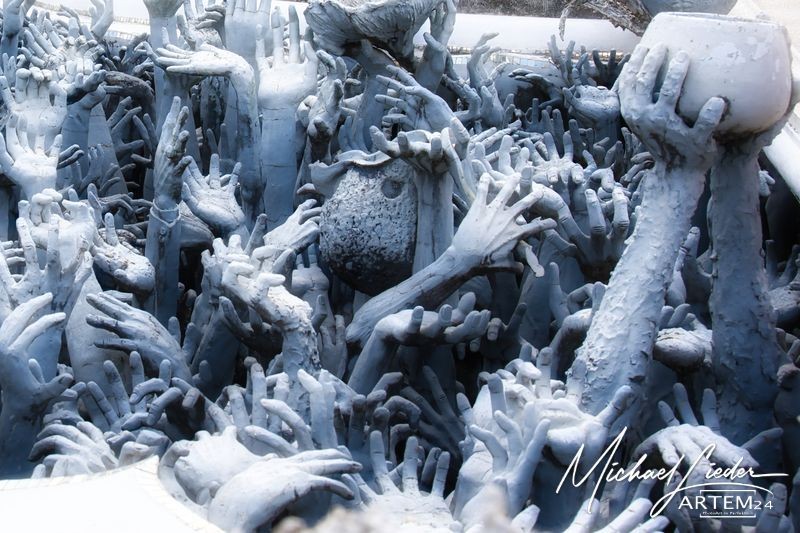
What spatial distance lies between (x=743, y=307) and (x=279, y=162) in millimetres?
1415

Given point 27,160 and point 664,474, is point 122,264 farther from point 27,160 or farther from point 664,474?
point 664,474

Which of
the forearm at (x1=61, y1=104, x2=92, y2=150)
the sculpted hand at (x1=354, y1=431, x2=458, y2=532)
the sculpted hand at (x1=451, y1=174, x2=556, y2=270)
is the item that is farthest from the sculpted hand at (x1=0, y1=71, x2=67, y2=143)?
the sculpted hand at (x1=354, y1=431, x2=458, y2=532)

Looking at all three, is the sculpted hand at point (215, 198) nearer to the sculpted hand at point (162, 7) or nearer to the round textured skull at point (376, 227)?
the round textured skull at point (376, 227)

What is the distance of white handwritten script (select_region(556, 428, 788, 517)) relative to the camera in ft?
5.55

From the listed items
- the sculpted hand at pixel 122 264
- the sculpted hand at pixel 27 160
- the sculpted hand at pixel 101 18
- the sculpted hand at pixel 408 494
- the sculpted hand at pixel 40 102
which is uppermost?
the sculpted hand at pixel 101 18

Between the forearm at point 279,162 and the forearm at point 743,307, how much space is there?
4.22ft

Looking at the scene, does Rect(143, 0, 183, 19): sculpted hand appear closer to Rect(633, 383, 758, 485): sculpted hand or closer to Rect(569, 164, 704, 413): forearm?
Rect(569, 164, 704, 413): forearm

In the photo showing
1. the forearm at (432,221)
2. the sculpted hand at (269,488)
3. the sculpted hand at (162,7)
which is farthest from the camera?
the sculpted hand at (162,7)

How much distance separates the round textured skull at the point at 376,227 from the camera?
2416mm

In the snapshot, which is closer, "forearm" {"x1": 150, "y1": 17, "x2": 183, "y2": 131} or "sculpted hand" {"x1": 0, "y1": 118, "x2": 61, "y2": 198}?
"sculpted hand" {"x1": 0, "y1": 118, "x2": 61, "y2": 198}

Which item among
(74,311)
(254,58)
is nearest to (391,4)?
(254,58)

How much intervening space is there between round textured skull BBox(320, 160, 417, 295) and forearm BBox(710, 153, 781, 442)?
692 millimetres

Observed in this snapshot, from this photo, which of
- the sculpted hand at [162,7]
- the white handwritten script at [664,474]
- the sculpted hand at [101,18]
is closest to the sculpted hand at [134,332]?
the white handwritten script at [664,474]

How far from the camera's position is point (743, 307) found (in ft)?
6.56
